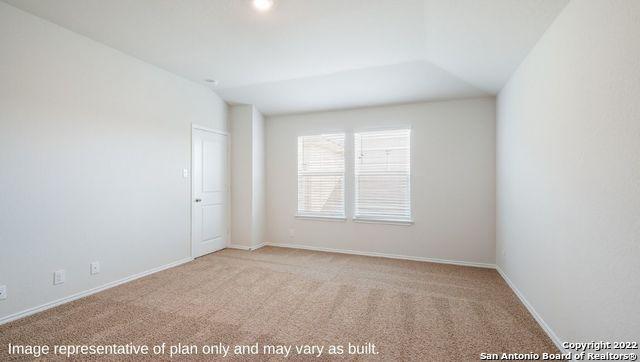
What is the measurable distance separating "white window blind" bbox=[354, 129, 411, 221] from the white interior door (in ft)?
7.65

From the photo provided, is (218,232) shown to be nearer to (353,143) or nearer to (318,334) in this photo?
(353,143)

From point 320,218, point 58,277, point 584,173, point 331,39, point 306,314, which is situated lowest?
point 306,314

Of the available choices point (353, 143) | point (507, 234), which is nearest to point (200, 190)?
point (353, 143)

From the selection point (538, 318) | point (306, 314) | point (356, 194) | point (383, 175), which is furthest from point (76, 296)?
point (538, 318)

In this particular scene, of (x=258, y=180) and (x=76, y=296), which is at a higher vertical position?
(x=258, y=180)

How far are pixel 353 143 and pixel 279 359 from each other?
3575 millimetres

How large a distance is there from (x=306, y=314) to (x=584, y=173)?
236 centimetres

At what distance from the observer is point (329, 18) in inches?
101

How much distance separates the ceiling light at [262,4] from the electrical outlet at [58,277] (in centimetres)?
310

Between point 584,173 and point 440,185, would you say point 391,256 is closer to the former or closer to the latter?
point 440,185

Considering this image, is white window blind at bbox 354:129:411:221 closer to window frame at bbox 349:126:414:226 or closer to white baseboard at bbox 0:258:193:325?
window frame at bbox 349:126:414:226

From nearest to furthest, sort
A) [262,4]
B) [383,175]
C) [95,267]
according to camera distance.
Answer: [262,4] → [95,267] → [383,175]

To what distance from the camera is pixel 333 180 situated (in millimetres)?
5055

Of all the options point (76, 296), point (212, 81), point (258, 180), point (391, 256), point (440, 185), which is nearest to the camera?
point (76, 296)
